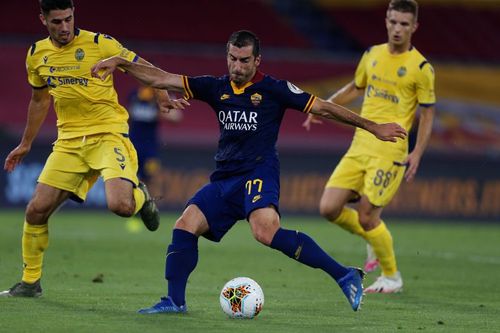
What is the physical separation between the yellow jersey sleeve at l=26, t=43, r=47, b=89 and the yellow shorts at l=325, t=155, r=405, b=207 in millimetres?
3034

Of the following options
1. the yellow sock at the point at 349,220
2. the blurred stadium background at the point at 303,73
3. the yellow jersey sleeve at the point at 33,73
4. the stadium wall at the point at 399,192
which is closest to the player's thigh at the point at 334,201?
the yellow sock at the point at 349,220

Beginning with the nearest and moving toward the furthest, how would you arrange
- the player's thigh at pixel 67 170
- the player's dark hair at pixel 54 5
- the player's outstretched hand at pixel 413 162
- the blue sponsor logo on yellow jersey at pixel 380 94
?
the player's dark hair at pixel 54 5
the player's thigh at pixel 67 170
the player's outstretched hand at pixel 413 162
the blue sponsor logo on yellow jersey at pixel 380 94

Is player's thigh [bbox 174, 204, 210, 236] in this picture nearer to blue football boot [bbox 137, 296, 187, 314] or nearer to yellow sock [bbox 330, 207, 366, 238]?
blue football boot [bbox 137, 296, 187, 314]

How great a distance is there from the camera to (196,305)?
336 inches

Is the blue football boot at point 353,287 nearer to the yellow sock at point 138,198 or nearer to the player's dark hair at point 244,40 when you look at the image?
the player's dark hair at point 244,40

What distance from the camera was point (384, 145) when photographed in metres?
10.3

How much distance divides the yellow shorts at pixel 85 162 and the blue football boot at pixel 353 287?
2042mm

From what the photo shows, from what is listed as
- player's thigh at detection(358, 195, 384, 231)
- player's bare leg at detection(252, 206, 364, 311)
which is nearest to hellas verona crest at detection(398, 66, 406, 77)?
player's thigh at detection(358, 195, 384, 231)

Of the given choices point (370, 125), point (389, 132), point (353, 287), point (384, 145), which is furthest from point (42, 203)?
point (384, 145)

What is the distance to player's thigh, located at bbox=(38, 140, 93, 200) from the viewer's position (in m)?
8.77

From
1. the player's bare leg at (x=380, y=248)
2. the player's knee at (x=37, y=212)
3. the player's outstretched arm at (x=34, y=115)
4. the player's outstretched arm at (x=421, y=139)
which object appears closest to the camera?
the player's knee at (x=37, y=212)

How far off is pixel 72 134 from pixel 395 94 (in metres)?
3.16

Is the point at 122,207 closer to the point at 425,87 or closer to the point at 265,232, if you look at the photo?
the point at 265,232

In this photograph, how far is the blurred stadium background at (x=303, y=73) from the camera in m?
19.1
